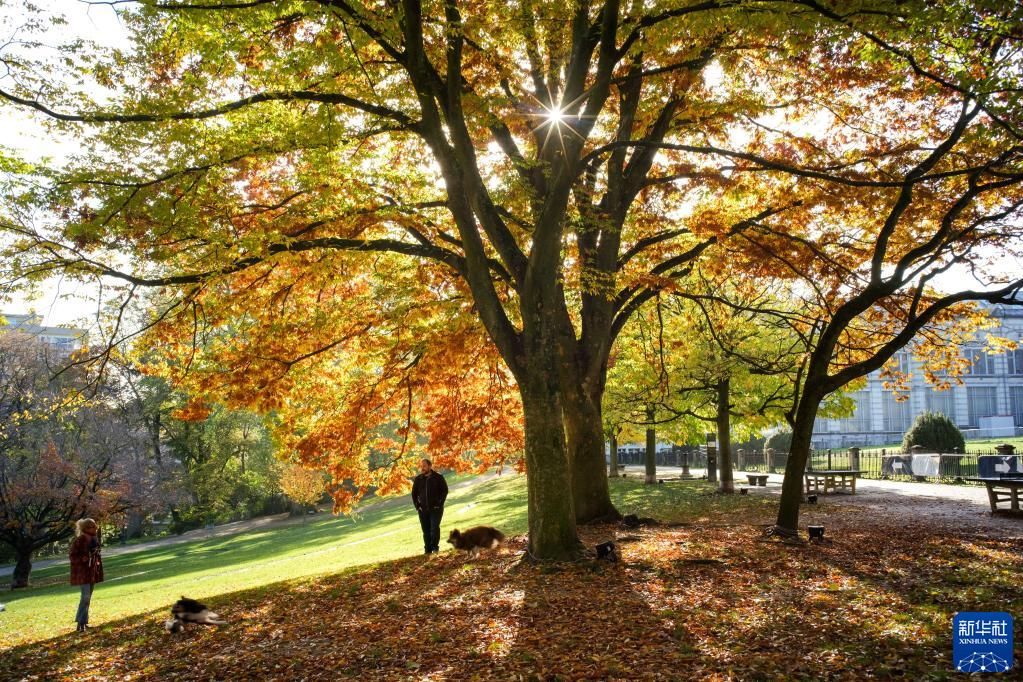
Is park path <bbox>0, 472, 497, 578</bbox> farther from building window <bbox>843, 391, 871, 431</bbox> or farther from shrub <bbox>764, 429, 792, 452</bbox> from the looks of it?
building window <bbox>843, 391, 871, 431</bbox>

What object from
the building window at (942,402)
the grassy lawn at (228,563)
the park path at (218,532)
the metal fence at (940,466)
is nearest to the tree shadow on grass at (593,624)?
the grassy lawn at (228,563)

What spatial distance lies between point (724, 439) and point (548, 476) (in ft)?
48.4

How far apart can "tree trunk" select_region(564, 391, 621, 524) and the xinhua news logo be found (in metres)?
6.94

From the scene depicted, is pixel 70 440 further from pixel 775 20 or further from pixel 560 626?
pixel 775 20

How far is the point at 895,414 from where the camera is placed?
59844 millimetres

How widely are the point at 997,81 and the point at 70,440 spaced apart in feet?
100

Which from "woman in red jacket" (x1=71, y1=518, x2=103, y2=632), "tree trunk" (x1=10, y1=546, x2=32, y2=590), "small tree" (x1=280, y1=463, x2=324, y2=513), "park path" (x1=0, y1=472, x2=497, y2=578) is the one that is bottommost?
"park path" (x1=0, y1=472, x2=497, y2=578)

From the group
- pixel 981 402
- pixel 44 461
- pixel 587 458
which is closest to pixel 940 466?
pixel 587 458

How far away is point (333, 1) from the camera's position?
7.93 m

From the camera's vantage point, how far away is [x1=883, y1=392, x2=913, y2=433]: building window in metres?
59.5

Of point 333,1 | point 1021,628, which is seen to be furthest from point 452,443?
point 1021,628

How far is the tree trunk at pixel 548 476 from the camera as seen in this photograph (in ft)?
30.0

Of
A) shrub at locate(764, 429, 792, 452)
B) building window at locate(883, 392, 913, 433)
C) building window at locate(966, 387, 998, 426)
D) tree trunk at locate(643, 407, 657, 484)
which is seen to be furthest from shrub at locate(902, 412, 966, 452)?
building window at locate(966, 387, 998, 426)

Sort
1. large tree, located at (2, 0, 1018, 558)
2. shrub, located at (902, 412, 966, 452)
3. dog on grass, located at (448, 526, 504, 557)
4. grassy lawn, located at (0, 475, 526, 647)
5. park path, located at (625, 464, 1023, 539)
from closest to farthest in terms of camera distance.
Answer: large tree, located at (2, 0, 1018, 558)
dog on grass, located at (448, 526, 504, 557)
park path, located at (625, 464, 1023, 539)
grassy lawn, located at (0, 475, 526, 647)
shrub, located at (902, 412, 966, 452)
